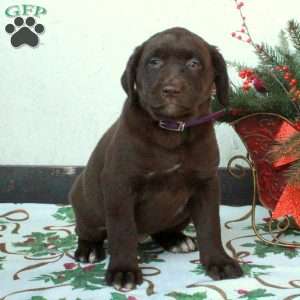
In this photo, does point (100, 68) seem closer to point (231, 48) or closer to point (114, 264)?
point (231, 48)

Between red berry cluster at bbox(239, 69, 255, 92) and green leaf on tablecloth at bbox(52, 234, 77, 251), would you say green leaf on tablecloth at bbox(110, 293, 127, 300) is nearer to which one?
green leaf on tablecloth at bbox(52, 234, 77, 251)

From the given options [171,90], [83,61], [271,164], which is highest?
[83,61]

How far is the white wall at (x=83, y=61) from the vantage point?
114 inches

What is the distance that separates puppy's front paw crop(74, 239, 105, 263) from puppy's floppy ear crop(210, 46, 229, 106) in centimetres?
69

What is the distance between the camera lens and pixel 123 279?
5.95ft

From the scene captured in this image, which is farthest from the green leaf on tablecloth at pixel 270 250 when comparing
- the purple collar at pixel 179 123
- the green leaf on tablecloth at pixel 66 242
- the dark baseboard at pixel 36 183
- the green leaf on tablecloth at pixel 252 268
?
the dark baseboard at pixel 36 183

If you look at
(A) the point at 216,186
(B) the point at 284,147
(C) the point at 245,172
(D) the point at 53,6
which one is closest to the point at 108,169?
(A) the point at 216,186

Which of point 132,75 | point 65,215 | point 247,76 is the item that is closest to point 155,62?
point 132,75

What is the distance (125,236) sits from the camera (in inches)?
72.4

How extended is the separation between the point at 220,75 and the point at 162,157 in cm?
32

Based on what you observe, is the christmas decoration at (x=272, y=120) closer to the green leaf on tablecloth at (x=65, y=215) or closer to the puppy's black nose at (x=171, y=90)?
the puppy's black nose at (x=171, y=90)

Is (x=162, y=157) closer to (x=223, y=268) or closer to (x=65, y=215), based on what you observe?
(x=223, y=268)

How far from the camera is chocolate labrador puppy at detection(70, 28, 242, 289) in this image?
1780 mm

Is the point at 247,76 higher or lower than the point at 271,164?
higher
